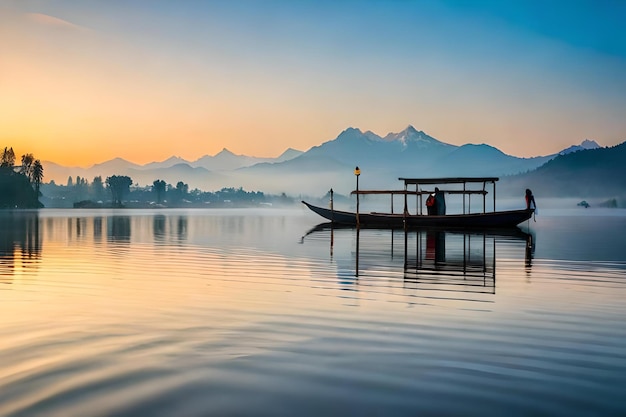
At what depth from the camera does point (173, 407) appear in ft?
20.2

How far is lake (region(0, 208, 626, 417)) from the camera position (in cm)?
640

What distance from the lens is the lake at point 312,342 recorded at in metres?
6.40

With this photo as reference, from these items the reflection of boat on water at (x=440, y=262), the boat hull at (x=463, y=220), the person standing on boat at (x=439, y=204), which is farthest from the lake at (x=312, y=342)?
the person standing on boat at (x=439, y=204)

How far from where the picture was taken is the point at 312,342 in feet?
30.5

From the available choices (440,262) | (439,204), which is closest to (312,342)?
(440,262)

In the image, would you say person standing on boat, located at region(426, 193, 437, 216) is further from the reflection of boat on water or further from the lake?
the lake

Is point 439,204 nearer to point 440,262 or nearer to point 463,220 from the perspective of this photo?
point 463,220

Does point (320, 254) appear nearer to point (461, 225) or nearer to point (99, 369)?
point (99, 369)

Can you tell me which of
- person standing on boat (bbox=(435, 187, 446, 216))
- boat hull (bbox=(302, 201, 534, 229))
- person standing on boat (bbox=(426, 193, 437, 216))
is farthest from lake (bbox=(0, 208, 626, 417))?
person standing on boat (bbox=(426, 193, 437, 216))

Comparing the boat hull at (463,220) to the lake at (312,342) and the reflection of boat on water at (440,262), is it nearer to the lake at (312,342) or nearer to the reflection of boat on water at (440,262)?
the reflection of boat on water at (440,262)

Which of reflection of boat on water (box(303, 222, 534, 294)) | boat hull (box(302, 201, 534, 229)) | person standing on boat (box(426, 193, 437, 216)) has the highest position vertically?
person standing on boat (box(426, 193, 437, 216))

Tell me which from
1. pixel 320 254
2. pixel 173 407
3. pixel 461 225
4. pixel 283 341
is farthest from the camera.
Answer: pixel 461 225

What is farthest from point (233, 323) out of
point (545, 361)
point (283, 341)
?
point (545, 361)

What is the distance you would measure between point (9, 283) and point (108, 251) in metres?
11.8
